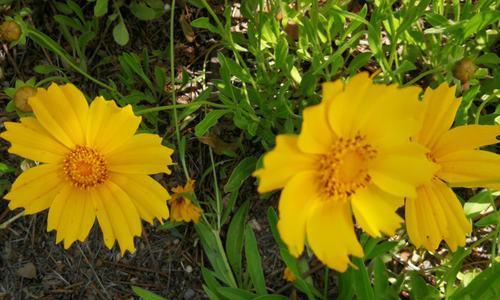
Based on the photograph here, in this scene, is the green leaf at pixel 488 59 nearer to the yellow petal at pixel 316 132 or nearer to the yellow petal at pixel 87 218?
the yellow petal at pixel 316 132

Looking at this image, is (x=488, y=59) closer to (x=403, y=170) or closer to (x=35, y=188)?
(x=403, y=170)

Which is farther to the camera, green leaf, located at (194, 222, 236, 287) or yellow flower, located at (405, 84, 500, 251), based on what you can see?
green leaf, located at (194, 222, 236, 287)

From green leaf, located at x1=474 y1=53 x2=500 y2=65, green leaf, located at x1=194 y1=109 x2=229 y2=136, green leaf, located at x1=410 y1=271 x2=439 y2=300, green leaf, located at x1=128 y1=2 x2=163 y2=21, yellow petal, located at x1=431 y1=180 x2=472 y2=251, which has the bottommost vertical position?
green leaf, located at x1=410 y1=271 x2=439 y2=300

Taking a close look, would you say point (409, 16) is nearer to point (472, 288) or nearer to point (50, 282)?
point (472, 288)

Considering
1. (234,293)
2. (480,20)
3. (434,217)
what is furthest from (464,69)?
(234,293)

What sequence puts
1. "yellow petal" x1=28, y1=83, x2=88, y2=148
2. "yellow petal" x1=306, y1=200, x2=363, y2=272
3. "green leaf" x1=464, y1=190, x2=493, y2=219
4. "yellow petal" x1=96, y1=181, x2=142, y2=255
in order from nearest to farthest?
"yellow petal" x1=306, y1=200, x2=363, y2=272 → "yellow petal" x1=28, y1=83, x2=88, y2=148 → "yellow petal" x1=96, y1=181, x2=142, y2=255 → "green leaf" x1=464, y1=190, x2=493, y2=219

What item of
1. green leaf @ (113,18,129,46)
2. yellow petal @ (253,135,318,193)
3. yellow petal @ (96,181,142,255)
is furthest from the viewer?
green leaf @ (113,18,129,46)

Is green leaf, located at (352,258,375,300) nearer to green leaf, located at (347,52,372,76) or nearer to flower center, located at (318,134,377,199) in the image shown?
flower center, located at (318,134,377,199)

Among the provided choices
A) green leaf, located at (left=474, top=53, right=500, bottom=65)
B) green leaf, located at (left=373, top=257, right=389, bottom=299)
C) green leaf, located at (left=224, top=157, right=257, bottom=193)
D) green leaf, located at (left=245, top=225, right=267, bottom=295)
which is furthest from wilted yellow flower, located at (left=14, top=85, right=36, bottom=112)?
green leaf, located at (left=474, top=53, right=500, bottom=65)
